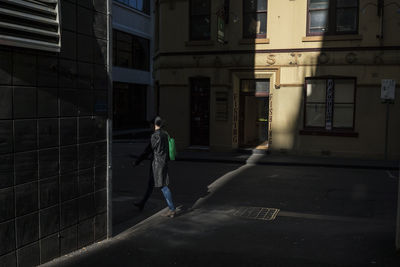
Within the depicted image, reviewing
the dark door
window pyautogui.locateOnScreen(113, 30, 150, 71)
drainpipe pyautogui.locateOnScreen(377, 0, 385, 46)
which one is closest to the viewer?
drainpipe pyautogui.locateOnScreen(377, 0, 385, 46)

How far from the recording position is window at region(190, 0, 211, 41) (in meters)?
18.9

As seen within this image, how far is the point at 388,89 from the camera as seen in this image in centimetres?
1529

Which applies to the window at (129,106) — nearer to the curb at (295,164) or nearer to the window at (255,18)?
the window at (255,18)

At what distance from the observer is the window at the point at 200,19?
18.9m

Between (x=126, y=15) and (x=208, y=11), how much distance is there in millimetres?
15805

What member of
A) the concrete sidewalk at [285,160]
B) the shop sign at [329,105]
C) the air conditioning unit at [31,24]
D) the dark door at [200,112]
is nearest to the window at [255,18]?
the dark door at [200,112]

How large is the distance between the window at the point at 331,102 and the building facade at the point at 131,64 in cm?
1622

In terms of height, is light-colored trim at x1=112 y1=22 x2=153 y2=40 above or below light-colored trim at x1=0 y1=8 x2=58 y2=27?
above

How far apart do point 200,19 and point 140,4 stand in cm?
1787

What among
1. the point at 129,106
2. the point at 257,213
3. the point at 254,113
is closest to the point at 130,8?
the point at 129,106

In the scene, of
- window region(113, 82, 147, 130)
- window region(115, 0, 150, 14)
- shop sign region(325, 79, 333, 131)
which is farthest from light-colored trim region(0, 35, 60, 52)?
window region(115, 0, 150, 14)

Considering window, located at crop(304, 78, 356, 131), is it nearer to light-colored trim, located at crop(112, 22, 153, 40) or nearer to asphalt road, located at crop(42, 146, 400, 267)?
asphalt road, located at crop(42, 146, 400, 267)

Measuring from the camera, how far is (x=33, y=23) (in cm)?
485

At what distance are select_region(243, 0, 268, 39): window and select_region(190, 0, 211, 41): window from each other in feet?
5.58
